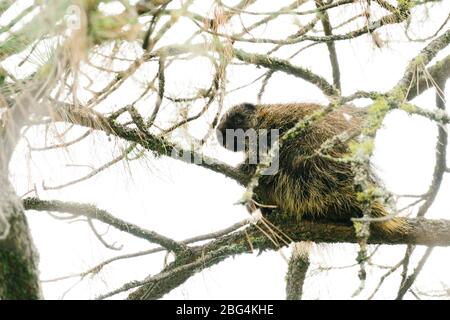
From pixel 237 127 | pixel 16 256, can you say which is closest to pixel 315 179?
pixel 237 127

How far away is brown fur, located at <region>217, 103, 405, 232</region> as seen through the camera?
3.63 meters

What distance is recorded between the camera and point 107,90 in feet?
8.68

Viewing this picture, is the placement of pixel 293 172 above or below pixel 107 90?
below

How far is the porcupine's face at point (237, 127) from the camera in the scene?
4.19 m

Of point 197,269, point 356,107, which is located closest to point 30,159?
point 197,269

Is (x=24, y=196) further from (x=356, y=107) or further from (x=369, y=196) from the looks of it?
(x=356, y=107)

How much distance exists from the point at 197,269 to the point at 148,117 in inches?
29.9

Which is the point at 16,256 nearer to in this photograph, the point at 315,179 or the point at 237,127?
the point at 315,179

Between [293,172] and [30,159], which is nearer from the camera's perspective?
[30,159]

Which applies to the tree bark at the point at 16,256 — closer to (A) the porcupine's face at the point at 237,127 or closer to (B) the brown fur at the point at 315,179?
(B) the brown fur at the point at 315,179

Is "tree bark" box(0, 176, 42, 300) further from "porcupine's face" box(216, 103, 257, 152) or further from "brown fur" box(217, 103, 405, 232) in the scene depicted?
"porcupine's face" box(216, 103, 257, 152)

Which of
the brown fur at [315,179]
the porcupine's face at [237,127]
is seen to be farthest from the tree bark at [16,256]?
the porcupine's face at [237,127]

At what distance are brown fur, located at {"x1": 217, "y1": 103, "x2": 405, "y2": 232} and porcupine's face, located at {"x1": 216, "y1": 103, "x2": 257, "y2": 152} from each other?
25cm
